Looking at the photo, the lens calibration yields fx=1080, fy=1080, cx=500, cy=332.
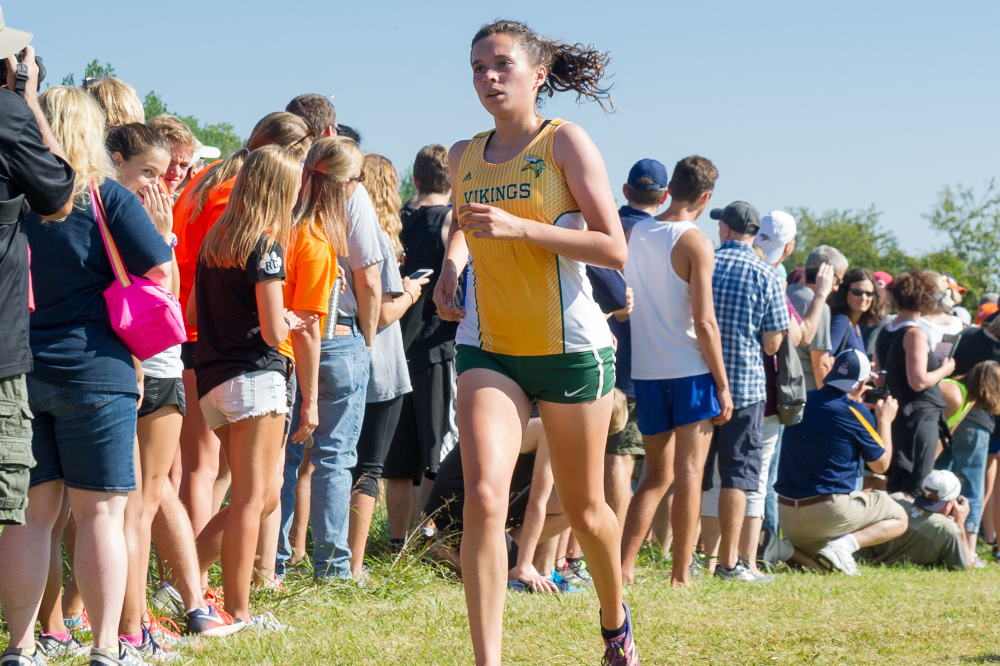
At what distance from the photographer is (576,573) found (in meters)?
6.07

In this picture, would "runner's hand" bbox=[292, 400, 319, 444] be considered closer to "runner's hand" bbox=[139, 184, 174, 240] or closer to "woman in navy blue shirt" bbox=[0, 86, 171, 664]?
"runner's hand" bbox=[139, 184, 174, 240]

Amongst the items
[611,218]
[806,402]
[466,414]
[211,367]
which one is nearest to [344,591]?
[211,367]

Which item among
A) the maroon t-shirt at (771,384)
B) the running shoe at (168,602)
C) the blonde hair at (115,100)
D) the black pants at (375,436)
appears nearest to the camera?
the running shoe at (168,602)

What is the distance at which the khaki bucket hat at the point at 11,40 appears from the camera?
2842 mm

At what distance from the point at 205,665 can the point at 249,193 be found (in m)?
1.70

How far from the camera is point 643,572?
648 cm

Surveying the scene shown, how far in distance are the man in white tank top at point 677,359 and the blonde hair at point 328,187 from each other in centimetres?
187

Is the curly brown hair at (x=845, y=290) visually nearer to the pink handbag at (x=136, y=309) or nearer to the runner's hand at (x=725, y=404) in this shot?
the runner's hand at (x=725, y=404)

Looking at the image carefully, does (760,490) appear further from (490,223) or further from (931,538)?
(490,223)

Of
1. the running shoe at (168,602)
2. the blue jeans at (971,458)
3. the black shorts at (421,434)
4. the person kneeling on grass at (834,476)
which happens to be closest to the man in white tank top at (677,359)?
the black shorts at (421,434)

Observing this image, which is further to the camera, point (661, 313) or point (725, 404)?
point (661, 313)

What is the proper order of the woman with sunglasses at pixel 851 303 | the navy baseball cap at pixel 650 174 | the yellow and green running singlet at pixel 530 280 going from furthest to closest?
the woman with sunglasses at pixel 851 303
the navy baseball cap at pixel 650 174
the yellow and green running singlet at pixel 530 280

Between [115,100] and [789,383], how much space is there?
14.0ft

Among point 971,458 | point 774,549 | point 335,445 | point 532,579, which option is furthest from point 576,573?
point 971,458
